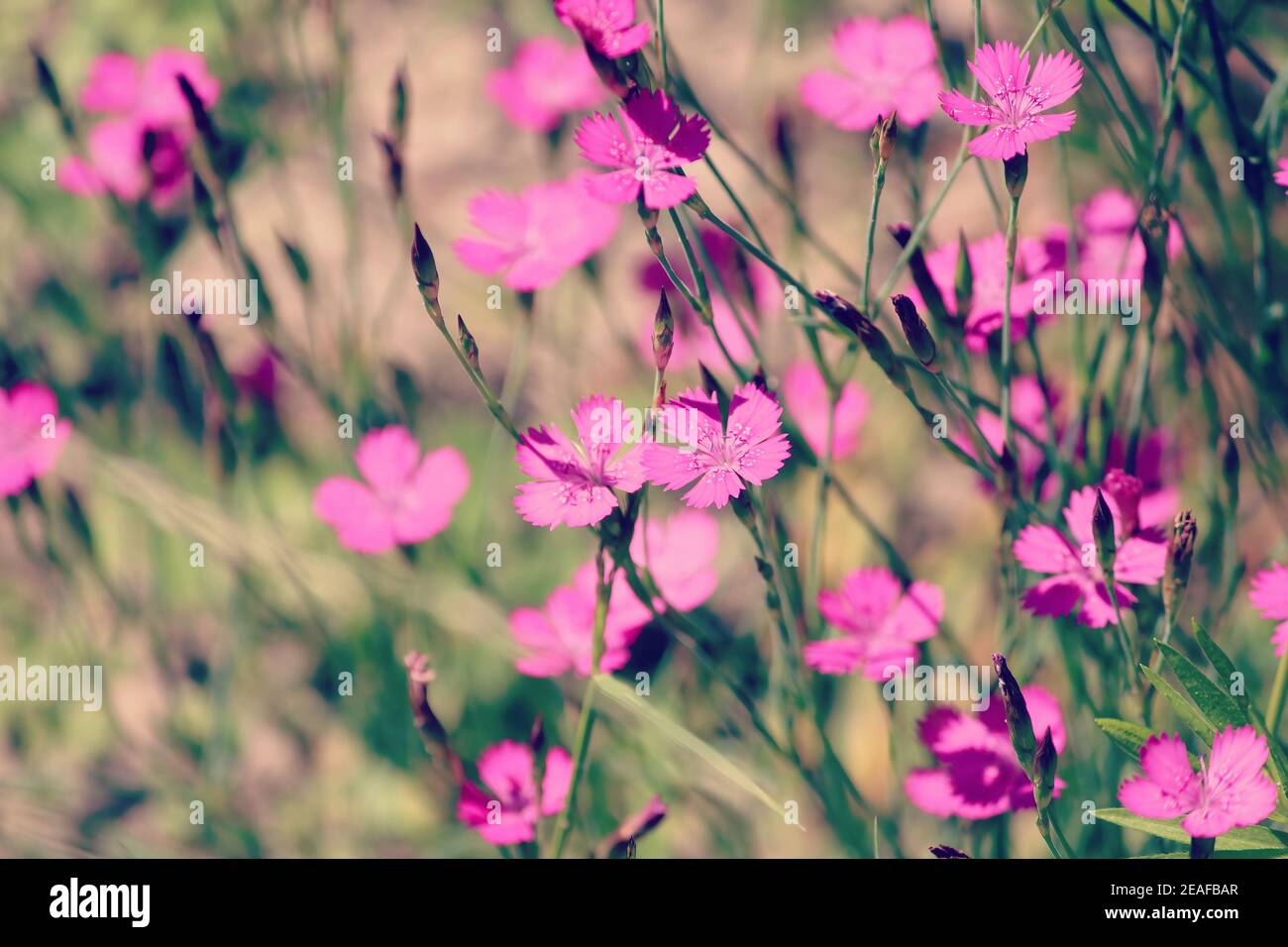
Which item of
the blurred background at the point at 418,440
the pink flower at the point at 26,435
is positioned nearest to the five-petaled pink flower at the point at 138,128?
the blurred background at the point at 418,440

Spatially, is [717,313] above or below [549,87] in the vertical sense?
below

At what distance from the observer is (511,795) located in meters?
0.64

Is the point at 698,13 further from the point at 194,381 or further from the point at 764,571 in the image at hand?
the point at 764,571

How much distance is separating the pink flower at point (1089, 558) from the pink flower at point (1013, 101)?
18 cm

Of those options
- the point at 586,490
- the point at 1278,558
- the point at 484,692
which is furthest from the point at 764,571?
the point at 484,692

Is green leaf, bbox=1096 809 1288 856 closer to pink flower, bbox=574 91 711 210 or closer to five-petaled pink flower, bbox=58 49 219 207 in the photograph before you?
pink flower, bbox=574 91 711 210

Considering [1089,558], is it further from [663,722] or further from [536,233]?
[536,233]

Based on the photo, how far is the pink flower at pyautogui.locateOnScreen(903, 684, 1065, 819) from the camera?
595mm

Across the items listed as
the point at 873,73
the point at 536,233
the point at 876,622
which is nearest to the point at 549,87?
the point at 536,233

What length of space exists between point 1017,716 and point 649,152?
30 centimetres

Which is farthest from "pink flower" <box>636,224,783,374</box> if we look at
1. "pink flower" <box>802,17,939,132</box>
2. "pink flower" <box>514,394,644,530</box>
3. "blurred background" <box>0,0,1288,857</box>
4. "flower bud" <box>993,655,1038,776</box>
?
"flower bud" <box>993,655,1038,776</box>

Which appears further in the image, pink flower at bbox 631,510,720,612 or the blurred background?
the blurred background

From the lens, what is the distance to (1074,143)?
0.99m

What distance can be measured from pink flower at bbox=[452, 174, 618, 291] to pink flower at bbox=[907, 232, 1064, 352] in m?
0.22
